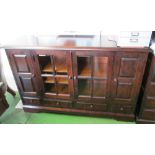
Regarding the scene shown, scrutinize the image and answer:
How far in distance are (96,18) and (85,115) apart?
4.16ft

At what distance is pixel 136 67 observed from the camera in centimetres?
151

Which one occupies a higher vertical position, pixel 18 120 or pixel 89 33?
pixel 89 33

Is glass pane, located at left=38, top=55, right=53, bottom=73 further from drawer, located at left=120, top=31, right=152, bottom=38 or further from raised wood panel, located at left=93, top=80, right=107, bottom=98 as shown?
drawer, located at left=120, top=31, right=152, bottom=38

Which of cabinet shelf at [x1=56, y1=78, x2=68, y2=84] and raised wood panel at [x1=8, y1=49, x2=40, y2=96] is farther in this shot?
cabinet shelf at [x1=56, y1=78, x2=68, y2=84]

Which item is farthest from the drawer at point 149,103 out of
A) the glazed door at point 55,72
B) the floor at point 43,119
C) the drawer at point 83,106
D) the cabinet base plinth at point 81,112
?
the glazed door at point 55,72

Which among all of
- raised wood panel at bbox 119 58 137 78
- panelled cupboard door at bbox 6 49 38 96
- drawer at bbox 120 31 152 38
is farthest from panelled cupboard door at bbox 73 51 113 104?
panelled cupboard door at bbox 6 49 38 96

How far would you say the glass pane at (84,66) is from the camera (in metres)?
1.64

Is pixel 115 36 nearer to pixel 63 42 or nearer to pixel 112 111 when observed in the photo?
pixel 63 42

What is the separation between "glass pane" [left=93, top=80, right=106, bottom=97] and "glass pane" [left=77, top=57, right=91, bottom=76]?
0.15 meters

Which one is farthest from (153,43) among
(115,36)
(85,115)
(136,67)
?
(85,115)

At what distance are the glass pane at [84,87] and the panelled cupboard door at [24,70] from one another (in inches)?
22.7

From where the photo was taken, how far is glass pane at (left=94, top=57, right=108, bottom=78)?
62.2 inches

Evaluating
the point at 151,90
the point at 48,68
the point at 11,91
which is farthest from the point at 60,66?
the point at 11,91
